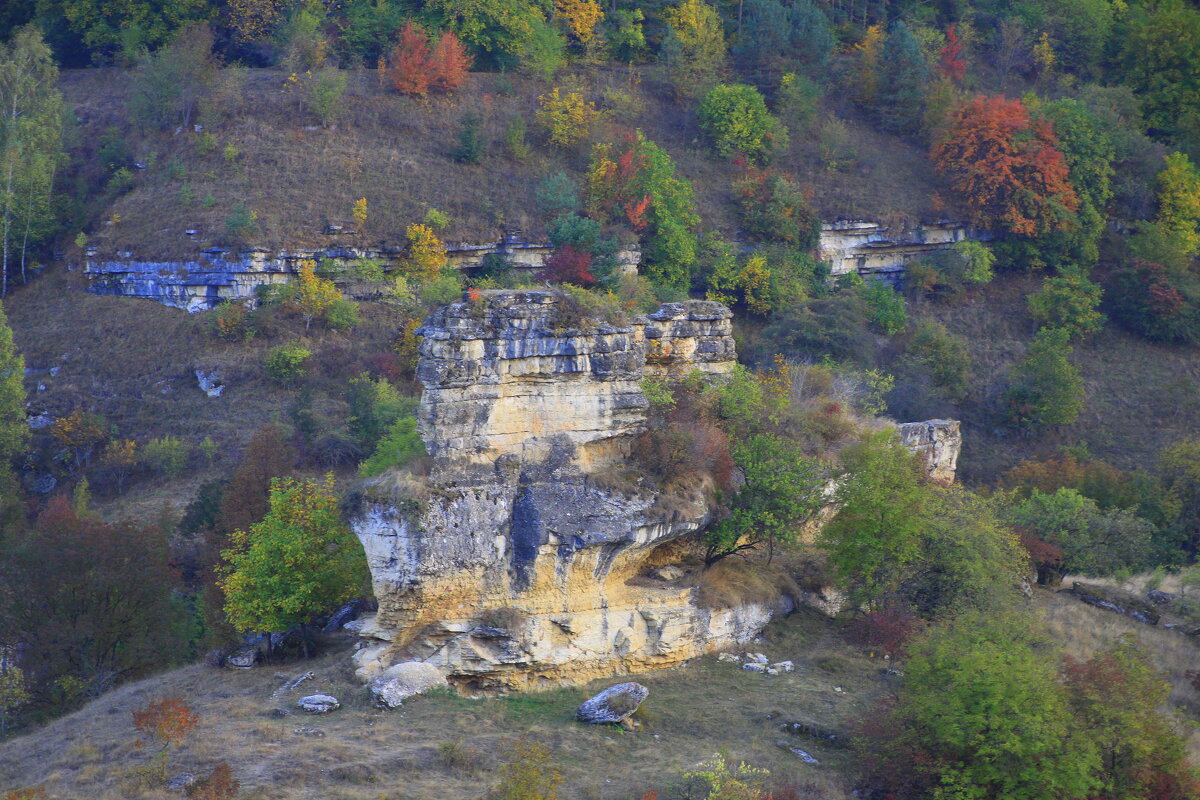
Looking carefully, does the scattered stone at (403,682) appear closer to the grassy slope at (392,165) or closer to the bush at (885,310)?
the grassy slope at (392,165)

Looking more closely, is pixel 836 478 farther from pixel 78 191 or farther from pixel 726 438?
pixel 78 191

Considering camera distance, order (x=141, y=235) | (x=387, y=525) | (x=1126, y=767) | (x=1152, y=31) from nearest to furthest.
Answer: (x=1126, y=767) → (x=387, y=525) → (x=141, y=235) → (x=1152, y=31)

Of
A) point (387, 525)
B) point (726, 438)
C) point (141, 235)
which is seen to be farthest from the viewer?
point (141, 235)

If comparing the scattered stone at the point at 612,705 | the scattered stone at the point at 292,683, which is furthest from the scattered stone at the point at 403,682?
the scattered stone at the point at 612,705

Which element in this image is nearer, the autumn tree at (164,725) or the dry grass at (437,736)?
the dry grass at (437,736)

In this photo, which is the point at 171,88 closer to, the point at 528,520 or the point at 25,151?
the point at 25,151

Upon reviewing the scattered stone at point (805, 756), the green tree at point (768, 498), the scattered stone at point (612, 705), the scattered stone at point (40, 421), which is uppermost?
the green tree at point (768, 498)

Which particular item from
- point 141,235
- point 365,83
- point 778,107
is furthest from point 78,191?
point 778,107
